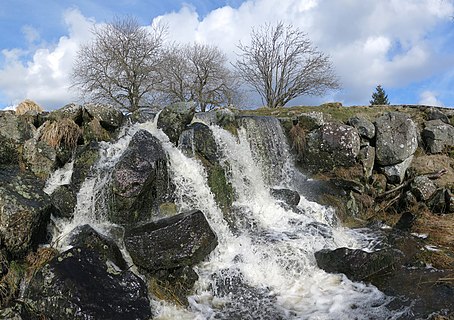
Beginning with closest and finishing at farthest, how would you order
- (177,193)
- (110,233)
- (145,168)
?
1. (110,233)
2. (145,168)
3. (177,193)

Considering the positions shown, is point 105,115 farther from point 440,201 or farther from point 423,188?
point 440,201

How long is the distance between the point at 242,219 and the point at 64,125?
4.78m

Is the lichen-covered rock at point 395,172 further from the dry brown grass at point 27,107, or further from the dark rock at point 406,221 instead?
the dry brown grass at point 27,107

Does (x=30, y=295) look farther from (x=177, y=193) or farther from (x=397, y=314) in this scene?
(x=397, y=314)

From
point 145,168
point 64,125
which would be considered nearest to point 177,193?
point 145,168

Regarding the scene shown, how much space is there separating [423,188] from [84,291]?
867cm

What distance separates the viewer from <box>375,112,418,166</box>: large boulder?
10.8 m

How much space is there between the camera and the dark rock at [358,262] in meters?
6.02

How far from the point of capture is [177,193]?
25.6 ft

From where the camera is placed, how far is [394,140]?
11.0 m

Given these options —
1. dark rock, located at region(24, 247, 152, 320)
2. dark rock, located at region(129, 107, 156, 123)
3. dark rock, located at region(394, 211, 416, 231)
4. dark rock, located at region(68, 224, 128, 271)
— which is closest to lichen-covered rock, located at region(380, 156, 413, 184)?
dark rock, located at region(394, 211, 416, 231)

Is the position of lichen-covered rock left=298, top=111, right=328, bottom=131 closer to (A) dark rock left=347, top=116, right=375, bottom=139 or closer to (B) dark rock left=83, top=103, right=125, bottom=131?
(A) dark rock left=347, top=116, right=375, bottom=139

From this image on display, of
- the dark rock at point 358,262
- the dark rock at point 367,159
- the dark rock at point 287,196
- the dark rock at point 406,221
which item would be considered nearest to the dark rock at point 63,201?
the dark rock at point 287,196

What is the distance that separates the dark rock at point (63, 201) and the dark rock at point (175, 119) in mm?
2893
